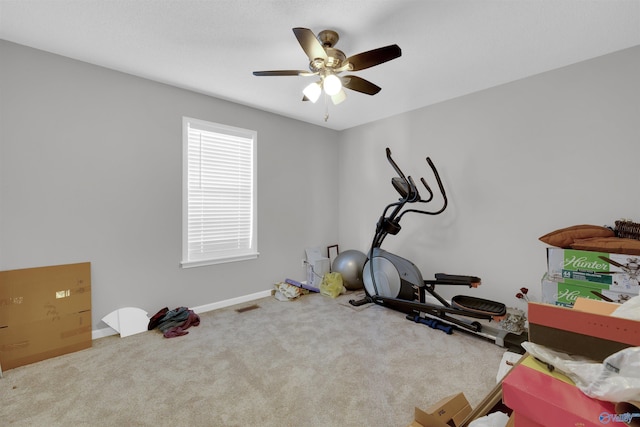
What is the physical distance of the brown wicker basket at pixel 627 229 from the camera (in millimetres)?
2160

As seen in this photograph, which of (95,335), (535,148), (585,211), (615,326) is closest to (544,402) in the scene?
(615,326)

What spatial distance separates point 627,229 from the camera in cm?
221

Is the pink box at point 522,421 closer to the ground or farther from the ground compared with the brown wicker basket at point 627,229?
closer to the ground

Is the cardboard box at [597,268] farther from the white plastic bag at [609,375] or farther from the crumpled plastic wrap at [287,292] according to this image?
the crumpled plastic wrap at [287,292]

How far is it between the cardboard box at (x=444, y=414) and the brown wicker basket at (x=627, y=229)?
1.99 metres

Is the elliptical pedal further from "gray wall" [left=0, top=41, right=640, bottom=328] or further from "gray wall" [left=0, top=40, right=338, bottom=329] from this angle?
"gray wall" [left=0, top=40, right=338, bottom=329]

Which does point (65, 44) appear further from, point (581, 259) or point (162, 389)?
point (581, 259)

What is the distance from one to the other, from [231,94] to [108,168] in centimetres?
153

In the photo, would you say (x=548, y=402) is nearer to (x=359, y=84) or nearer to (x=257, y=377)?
(x=257, y=377)

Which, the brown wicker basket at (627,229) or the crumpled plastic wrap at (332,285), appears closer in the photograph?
the brown wicker basket at (627,229)

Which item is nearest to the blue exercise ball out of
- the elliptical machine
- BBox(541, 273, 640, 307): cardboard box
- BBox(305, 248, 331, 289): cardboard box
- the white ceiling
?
BBox(305, 248, 331, 289): cardboard box

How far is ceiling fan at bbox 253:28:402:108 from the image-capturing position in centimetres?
177

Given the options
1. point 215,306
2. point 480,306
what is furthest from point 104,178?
point 480,306

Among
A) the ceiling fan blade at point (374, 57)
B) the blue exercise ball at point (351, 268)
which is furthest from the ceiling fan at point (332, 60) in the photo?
the blue exercise ball at point (351, 268)
